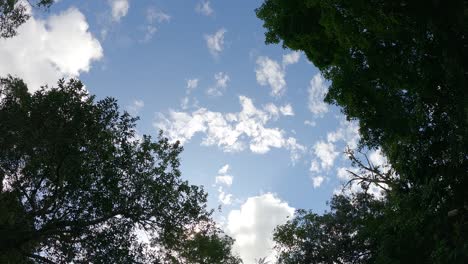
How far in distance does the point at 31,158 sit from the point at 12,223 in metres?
2.96

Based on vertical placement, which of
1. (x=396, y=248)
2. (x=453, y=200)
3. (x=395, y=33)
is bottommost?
(x=396, y=248)

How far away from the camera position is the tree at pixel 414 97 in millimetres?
12367

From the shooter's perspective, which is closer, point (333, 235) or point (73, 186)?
point (73, 186)

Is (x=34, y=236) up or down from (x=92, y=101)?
down

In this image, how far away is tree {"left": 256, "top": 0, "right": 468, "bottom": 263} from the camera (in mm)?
12367

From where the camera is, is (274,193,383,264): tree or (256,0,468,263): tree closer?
(256,0,468,263): tree

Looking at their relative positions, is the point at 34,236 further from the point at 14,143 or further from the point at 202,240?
the point at 202,240

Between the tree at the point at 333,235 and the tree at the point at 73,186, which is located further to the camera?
the tree at the point at 333,235

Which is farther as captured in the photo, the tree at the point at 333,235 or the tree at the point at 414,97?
the tree at the point at 333,235

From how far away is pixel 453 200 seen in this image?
43.9ft

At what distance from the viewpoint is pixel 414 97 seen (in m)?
14.1

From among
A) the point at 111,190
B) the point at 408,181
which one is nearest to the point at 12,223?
the point at 111,190

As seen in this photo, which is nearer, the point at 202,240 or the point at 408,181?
the point at 408,181

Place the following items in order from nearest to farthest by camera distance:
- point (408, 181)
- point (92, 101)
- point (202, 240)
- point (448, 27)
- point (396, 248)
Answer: point (448, 27) < point (396, 248) < point (408, 181) < point (92, 101) < point (202, 240)
